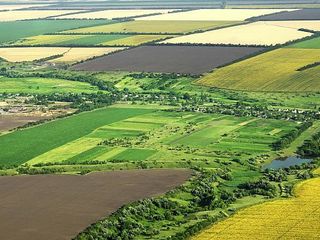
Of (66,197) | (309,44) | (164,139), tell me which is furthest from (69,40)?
(66,197)

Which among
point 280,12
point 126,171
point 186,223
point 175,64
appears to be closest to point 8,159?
point 126,171

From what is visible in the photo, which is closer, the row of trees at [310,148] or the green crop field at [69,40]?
the row of trees at [310,148]

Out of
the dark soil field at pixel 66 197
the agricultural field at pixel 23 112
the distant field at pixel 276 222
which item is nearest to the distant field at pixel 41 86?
the agricultural field at pixel 23 112

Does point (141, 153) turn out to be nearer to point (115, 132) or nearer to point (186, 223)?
point (115, 132)

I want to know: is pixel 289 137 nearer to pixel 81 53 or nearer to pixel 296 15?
pixel 81 53

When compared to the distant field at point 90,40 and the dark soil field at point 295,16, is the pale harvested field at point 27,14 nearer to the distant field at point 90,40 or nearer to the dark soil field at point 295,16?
the distant field at point 90,40

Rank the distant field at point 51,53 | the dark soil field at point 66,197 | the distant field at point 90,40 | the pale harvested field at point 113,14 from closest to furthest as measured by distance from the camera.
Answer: the dark soil field at point 66,197, the distant field at point 51,53, the distant field at point 90,40, the pale harvested field at point 113,14

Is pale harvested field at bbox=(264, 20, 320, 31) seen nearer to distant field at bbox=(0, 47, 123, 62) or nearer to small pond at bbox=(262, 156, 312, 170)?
distant field at bbox=(0, 47, 123, 62)
